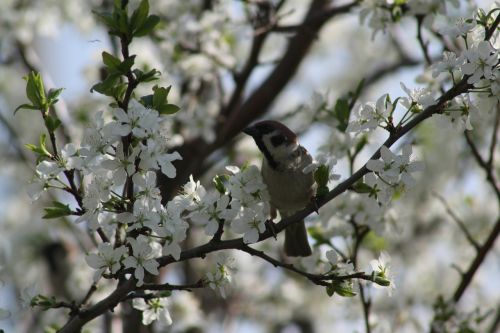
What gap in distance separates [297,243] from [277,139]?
0.60 meters

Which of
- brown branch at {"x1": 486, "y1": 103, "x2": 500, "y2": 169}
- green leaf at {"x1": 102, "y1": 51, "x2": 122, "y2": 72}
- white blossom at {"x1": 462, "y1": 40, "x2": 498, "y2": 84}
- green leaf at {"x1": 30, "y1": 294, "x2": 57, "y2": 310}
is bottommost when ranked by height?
green leaf at {"x1": 30, "y1": 294, "x2": 57, "y2": 310}

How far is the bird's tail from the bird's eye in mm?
501

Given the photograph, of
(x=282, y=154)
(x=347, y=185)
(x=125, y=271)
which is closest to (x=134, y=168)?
(x=125, y=271)

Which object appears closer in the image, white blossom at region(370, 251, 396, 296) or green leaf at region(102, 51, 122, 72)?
green leaf at region(102, 51, 122, 72)

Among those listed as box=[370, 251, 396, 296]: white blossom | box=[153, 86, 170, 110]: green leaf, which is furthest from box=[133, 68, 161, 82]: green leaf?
box=[370, 251, 396, 296]: white blossom

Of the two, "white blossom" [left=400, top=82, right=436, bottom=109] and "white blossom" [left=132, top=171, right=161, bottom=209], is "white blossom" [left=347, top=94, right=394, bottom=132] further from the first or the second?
"white blossom" [left=132, top=171, right=161, bottom=209]

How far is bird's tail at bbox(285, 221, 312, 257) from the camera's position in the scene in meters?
3.47

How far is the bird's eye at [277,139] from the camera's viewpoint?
10.3ft

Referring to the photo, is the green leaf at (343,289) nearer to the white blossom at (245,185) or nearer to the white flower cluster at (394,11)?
the white blossom at (245,185)

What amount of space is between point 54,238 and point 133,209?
471 centimetres

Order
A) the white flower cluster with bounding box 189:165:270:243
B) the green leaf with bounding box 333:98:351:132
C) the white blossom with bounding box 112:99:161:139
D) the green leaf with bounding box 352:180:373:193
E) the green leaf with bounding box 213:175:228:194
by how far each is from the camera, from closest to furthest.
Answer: the white blossom with bounding box 112:99:161:139
the white flower cluster with bounding box 189:165:270:243
the green leaf with bounding box 213:175:228:194
the green leaf with bounding box 352:180:373:193
the green leaf with bounding box 333:98:351:132

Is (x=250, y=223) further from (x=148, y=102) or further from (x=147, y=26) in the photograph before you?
(x=147, y=26)

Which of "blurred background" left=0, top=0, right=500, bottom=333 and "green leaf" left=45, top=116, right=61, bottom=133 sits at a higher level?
"blurred background" left=0, top=0, right=500, bottom=333

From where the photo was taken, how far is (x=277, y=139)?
3.16 meters
